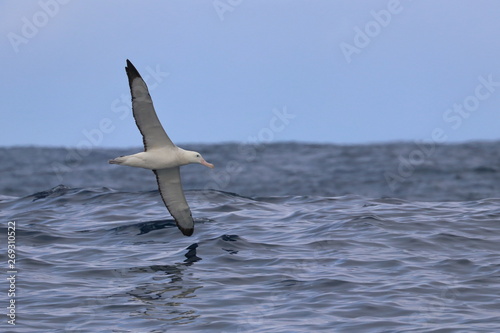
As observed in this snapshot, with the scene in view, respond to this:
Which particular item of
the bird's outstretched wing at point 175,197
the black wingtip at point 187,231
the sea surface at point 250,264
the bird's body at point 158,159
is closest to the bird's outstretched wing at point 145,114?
the bird's body at point 158,159

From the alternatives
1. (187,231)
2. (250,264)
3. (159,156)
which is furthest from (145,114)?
(250,264)

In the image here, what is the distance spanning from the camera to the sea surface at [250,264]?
39.0 feet

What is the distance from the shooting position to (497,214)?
1850 centimetres

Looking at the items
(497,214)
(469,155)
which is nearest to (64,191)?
(497,214)

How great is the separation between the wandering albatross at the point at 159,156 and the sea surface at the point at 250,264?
67cm

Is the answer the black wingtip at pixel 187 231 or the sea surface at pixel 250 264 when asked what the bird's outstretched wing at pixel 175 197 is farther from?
the sea surface at pixel 250 264

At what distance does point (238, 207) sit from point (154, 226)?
117 inches

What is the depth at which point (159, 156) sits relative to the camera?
1527 centimetres

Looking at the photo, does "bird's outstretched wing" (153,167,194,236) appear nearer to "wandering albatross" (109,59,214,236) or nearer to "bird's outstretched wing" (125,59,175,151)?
"wandering albatross" (109,59,214,236)

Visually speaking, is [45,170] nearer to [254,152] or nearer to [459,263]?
[254,152]

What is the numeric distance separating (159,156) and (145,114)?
3.57ft

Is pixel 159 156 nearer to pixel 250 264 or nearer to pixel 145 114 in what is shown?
pixel 145 114

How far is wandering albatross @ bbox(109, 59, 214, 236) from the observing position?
14055 millimetres

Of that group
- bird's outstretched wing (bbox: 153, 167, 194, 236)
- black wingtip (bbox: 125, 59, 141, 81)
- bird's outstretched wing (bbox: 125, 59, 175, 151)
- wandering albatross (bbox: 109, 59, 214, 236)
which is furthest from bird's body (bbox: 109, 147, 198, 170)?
black wingtip (bbox: 125, 59, 141, 81)
